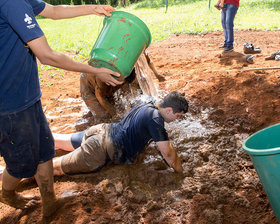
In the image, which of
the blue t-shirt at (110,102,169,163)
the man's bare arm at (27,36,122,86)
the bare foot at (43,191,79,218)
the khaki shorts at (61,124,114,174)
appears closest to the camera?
the man's bare arm at (27,36,122,86)

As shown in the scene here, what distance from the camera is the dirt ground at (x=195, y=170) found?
221 centimetres

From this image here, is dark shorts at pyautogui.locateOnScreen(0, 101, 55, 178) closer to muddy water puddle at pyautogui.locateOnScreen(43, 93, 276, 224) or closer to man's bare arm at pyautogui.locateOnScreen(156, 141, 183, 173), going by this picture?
muddy water puddle at pyautogui.locateOnScreen(43, 93, 276, 224)

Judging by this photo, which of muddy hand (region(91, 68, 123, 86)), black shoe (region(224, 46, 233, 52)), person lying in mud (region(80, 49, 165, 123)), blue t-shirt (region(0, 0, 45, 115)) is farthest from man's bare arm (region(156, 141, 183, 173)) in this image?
black shoe (region(224, 46, 233, 52))

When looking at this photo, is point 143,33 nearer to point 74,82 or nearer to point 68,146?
point 68,146

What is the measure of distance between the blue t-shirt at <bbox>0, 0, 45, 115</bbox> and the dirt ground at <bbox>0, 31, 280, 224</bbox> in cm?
114

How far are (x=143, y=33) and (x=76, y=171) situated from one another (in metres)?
1.54

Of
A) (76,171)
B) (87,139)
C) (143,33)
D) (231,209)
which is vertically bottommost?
(231,209)

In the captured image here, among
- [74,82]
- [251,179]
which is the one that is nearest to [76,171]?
[251,179]

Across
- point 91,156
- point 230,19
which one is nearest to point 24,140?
point 91,156

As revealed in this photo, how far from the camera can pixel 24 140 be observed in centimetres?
174

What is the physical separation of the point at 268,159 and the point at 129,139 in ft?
4.39

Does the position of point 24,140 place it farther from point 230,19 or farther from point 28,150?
point 230,19

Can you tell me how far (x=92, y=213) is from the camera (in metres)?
2.24

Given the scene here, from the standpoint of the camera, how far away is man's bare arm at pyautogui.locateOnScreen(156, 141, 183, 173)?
2.36m
